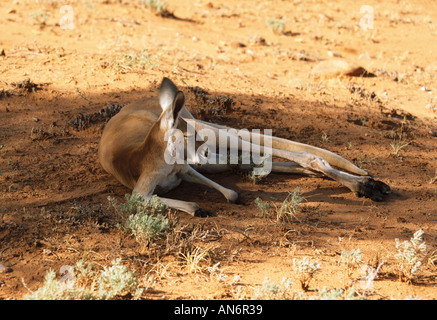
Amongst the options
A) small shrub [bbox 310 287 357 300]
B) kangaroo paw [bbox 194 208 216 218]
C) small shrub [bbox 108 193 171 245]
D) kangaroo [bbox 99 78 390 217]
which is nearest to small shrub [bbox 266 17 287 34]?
kangaroo [bbox 99 78 390 217]

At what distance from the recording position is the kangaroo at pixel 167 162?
457 centimetres

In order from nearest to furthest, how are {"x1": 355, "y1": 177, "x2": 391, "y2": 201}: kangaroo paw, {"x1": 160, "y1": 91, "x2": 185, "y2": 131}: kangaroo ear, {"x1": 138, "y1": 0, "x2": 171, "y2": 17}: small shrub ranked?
{"x1": 160, "y1": 91, "x2": 185, "y2": 131}: kangaroo ear, {"x1": 355, "y1": 177, "x2": 391, "y2": 201}: kangaroo paw, {"x1": 138, "y1": 0, "x2": 171, "y2": 17}: small shrub

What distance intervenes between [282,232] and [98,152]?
2.55 metres

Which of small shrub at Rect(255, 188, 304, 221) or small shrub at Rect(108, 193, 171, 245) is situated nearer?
small shrub at Rect(108, 193, 171, 245)

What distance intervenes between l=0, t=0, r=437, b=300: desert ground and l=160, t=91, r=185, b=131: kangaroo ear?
87 cm

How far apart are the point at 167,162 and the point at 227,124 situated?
2013 millimetres

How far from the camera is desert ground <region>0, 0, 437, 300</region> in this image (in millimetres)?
3592

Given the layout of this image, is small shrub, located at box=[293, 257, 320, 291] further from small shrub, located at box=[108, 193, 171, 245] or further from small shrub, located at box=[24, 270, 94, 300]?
small shrub, located at box=[24, 270, 94, 300]

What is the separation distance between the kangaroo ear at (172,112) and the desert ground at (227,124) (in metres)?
0.87

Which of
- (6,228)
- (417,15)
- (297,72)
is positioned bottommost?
(6,228)

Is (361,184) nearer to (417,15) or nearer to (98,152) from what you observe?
(98,152)

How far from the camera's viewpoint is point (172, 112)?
4.33 m

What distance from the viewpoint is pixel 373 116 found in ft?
24.0

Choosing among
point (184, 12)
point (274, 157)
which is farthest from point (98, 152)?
point (184, 12)
